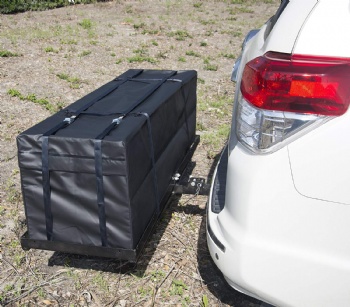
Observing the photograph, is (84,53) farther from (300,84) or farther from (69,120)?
(300,84)

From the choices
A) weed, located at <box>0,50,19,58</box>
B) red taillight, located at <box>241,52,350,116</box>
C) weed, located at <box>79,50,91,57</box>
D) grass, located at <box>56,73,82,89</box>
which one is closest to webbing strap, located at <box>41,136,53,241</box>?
red taillight, located at <box>241,52,350,116</box>

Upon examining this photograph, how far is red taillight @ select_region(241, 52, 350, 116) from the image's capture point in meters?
1.59

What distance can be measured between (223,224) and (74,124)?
1.19 meters

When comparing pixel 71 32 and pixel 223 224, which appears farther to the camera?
pixel 71 32

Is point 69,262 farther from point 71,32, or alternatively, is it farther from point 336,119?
point 71,32

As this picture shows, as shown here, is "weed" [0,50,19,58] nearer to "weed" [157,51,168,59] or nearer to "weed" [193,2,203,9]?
"weed" [157,51,168,59]

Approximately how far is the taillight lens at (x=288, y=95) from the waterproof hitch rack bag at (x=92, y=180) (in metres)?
0.82

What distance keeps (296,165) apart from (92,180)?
3.97 feet

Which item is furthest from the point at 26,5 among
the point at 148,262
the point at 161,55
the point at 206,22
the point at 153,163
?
the point at 148,262

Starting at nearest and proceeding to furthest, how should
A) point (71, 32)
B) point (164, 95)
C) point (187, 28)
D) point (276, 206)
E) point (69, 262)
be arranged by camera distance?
point (276, 206), point (69, 262), point (164, 95), point (71, 32), point (187, 28)

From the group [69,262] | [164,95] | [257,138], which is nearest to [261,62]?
[257,138]

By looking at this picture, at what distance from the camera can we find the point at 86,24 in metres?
10.7

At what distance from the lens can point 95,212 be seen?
8.32 ft

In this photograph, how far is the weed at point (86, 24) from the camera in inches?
416
